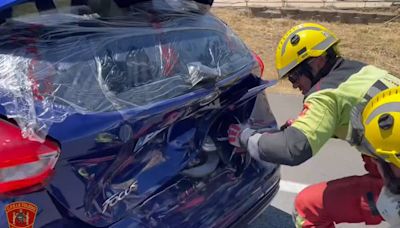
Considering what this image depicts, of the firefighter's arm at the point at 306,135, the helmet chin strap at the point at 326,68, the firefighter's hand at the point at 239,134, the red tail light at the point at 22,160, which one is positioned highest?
the red tail light at the point at 22,160

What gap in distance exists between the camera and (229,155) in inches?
106

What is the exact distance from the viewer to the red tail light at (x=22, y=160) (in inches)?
70.1

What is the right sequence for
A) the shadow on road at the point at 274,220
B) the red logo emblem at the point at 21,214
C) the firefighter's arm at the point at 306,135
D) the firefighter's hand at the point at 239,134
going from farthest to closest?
1. the shadow on road at the point at 274,220
2. the firefighter's hand at the point at 239,134
3. the firefighter's arm at the point at 306,135
4. the red logo emblem at the point at 21,214

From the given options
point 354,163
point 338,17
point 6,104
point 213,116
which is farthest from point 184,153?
point 338,17

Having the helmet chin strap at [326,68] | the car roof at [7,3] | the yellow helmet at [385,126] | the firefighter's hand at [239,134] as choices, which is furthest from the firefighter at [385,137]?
the car roof at [7,3]

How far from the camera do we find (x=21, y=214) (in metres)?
1.79

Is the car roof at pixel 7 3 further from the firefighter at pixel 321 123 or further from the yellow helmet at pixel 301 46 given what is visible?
the yellow helmet at pixel 301 46

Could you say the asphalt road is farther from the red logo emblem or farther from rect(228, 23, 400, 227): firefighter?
the red logo emblem

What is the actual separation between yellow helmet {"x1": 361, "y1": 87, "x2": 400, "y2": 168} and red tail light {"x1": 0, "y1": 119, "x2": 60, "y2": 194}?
118cm

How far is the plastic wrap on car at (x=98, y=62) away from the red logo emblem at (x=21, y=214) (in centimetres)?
22

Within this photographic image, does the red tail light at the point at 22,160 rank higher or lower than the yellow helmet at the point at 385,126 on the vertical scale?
higher

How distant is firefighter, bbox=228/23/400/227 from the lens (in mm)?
2439

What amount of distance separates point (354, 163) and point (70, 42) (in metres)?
2.99

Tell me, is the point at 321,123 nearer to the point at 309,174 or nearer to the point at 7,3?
the point at 7,3
